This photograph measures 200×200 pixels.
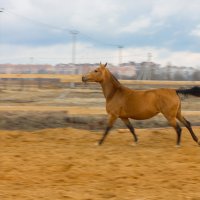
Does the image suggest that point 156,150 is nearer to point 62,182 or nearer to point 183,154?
point 183,154

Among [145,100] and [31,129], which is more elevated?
[145,100]

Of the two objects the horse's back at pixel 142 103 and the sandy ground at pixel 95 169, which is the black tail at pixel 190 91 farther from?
the sandy ground at pixel 95 169

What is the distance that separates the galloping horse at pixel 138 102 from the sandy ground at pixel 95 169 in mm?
579

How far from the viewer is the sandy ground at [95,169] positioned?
5609 mm

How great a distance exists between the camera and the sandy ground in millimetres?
5609

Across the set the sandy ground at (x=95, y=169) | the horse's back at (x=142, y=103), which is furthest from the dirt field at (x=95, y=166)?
the horse's back at (x=142, y=103)

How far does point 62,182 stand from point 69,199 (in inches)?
38.8

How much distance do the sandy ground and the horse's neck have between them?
1117mm

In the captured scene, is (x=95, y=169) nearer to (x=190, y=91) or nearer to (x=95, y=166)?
(x=95, y=166)

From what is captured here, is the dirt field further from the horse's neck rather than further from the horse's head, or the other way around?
the horse's head

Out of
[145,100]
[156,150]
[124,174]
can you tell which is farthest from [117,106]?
[124,174]

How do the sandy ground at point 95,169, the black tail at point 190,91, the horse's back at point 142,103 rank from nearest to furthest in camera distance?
the sandy ground at point 95,169 → the horse's back at point 142,103 → the black tail at point 190,91

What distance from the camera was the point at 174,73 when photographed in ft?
108

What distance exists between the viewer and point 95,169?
6934 mm
